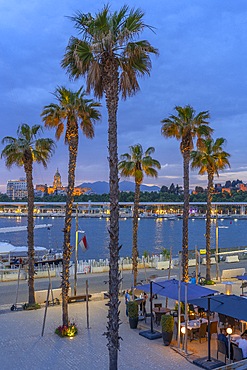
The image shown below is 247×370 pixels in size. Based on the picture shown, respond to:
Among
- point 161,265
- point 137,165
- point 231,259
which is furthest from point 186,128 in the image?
point 231,259

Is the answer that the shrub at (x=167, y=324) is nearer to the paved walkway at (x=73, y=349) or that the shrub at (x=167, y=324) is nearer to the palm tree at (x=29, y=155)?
the paved walkway at (x=73, y=349)

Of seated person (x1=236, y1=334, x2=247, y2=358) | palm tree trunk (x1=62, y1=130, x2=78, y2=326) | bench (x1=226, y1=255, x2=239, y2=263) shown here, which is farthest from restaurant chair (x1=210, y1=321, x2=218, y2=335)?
bench (x1=226, y1=255, x2=239, y2=263)

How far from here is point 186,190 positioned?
20844mm

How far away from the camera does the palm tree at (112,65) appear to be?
9695 millimetres

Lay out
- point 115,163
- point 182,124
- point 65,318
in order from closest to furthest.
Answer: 1. point 115,163
2. point 65,318
3. point 182,124

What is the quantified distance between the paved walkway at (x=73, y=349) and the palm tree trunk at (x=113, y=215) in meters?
1.98

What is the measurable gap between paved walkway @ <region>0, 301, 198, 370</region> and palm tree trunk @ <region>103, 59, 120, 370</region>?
6.49 ft

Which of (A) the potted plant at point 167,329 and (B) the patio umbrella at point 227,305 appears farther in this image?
(A) the potted plant at point 167,329

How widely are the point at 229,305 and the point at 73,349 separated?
514 cm

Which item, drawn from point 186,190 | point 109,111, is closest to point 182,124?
point 186,190

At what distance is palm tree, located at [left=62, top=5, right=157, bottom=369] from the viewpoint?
9695 mm

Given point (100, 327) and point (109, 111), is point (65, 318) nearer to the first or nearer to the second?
point (100, 327)

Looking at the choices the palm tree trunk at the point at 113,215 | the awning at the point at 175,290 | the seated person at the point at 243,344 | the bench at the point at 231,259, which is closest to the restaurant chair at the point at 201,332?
the awning at the point at 175,290

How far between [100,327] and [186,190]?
8.90 metres
